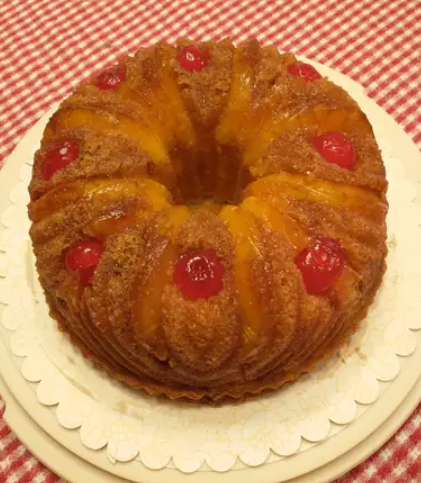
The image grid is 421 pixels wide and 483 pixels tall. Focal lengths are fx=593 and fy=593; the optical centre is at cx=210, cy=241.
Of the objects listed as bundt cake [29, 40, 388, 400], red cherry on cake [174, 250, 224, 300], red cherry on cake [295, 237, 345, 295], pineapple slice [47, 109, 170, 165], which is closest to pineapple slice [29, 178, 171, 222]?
bundt cake [29, 40, 388, 400]

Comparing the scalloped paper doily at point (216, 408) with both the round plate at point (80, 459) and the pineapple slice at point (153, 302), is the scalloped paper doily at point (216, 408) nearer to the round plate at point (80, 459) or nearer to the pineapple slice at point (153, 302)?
the round plate at point (80, 459)

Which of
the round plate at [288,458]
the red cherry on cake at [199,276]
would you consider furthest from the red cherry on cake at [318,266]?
the round plate at [288,458]

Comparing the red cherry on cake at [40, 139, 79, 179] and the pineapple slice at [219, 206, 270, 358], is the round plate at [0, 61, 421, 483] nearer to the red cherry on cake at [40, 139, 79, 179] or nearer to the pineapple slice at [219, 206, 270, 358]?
the pineapple slice at [219, 206, 270, 358]

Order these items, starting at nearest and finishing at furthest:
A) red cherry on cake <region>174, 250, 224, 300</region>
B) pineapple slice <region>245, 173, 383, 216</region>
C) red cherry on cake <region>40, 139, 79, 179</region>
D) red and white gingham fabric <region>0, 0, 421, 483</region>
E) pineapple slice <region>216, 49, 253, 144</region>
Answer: red cherry on cake <region>174, 250, 224, 300</region>, pineapple slice <region>245, 173, 383, 216</region>, red cherry on cake <region>40, 139, 79, 179</region>, pineapple slice <region>216, 49, 253, 144</region>, red and white gingham fabric <region>0, 0, 421, 483</region>

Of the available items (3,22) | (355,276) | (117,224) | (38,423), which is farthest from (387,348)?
(3,22)

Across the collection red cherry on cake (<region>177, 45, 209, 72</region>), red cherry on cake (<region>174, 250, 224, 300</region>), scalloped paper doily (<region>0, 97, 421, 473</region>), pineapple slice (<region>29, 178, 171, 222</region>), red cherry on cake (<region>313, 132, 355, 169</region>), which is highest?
red cherry on cake (<region>177, 45, 209, 72</region>)

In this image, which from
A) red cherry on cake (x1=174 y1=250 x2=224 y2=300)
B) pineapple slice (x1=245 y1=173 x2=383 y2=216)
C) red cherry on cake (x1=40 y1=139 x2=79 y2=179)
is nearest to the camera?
red cherry on cake (x1=174 y1=250 x2=224 y2=300)

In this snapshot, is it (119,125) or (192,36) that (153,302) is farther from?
(192,36)
